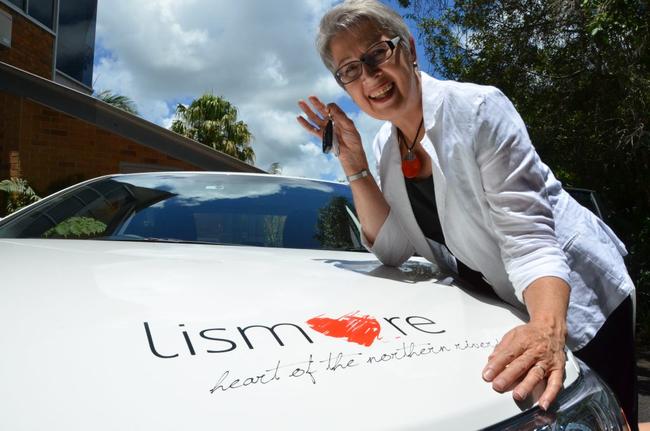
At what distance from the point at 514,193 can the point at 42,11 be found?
1299 centimetres

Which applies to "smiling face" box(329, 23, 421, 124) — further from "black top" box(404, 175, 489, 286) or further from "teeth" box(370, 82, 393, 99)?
"black top" box(404, 175, 489, 286)

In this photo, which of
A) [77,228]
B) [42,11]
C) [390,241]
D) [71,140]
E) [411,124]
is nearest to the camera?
[411,124]

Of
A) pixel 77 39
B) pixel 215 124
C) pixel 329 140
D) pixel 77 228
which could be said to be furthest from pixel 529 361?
pixel 215 124

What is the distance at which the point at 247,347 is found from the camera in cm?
95

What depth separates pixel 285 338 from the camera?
39.4 inches

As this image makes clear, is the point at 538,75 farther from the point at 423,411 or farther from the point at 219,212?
the point at 423,411

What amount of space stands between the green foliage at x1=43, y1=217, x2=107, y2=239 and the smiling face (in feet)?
3.47

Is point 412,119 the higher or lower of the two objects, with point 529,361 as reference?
higher

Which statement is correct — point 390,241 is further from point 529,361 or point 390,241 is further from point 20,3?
point 20,3

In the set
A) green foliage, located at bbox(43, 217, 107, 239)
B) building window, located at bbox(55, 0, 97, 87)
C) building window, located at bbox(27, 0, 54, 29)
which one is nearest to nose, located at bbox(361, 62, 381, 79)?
green foliage, located at bbox(43, 217, 107, 239)

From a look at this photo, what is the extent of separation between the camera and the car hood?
79 centimetres

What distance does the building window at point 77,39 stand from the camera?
43.5 ft

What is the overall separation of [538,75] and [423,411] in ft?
26.9

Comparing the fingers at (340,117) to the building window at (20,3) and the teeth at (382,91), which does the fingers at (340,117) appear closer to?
the teeth at (382,91)
